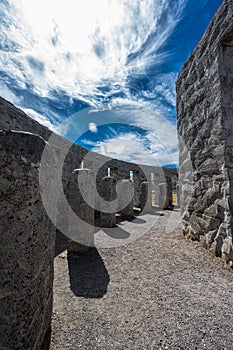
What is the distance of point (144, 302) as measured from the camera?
1.84 m

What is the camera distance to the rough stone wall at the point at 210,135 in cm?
272

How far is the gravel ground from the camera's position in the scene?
137 cm

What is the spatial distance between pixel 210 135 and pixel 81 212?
2831 mm

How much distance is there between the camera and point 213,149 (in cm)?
302

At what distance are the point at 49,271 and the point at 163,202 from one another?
992cm

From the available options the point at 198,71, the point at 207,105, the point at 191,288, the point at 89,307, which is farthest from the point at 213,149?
the point at 89,307

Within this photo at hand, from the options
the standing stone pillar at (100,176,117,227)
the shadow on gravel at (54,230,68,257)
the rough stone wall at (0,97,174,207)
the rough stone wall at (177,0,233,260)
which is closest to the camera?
the rough stone wall at (177,0,233,260)

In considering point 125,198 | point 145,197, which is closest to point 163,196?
point 145,197

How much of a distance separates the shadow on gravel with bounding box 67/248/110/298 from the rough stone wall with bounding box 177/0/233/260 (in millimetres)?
1827

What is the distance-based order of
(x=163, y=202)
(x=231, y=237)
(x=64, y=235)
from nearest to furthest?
(x=231, y=237) → (x=64, y=235) → (x=163, y=202)

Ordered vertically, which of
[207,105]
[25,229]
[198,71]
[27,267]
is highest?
[198,71]

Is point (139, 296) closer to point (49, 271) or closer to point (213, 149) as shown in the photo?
point (49, 271)

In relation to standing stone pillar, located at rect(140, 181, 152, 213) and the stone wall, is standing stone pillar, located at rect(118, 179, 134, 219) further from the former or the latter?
the stone wall

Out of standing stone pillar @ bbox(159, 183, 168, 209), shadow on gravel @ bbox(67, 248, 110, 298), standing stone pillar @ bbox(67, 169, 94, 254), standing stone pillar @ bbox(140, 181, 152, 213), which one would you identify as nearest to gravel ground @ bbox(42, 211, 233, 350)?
shadow on gravel @ bbox(67, 248, 110, 298)
